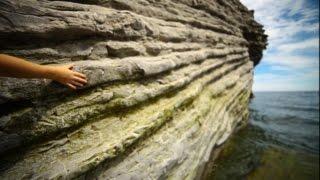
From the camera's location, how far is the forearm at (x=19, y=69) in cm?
254

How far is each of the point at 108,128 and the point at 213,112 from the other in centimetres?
414

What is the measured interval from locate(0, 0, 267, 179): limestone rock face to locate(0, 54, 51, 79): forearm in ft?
0.61

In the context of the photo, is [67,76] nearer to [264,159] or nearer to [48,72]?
[48,72]

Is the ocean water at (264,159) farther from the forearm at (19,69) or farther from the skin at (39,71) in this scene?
the forearm at (19,69)

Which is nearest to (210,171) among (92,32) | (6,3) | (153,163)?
(153,163)

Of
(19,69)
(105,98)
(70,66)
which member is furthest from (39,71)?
(105,98)

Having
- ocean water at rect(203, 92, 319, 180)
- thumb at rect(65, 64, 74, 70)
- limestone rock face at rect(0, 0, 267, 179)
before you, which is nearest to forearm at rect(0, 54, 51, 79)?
limestone rock face at rect(0, 0, 267, 179)

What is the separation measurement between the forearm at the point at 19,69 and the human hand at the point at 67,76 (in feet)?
0.21

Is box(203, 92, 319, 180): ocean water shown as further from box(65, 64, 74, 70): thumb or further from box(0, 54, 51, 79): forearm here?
box(0, 54, 51, 79): forearm

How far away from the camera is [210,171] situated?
6.92m

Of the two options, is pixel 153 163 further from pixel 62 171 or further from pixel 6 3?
pixel 6 3

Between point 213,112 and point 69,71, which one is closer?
point 69,71

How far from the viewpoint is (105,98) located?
11.9 feet

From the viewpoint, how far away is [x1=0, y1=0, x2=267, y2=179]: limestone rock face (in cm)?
282
